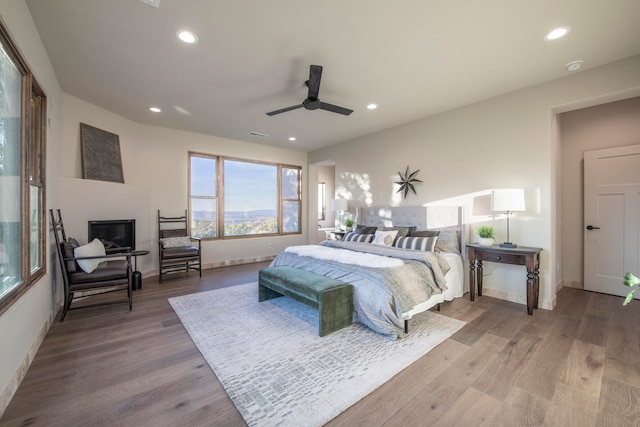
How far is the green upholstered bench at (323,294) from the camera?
2.66m

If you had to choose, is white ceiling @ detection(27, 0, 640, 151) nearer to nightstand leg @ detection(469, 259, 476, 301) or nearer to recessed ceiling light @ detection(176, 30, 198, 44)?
recessed ceiling light @ detection(176, 30, 198, 44)

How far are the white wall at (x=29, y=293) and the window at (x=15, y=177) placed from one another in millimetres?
110

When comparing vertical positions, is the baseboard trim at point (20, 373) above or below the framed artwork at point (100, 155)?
below

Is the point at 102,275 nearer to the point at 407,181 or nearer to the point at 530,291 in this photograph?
the point at 407,181

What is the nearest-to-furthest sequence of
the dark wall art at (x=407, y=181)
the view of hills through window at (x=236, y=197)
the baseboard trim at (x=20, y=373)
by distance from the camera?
the baseboard trim at (x=20, y=373)
the dark wall art at (x=407, y=181)
the view of hills through window at (x=236, y=197)

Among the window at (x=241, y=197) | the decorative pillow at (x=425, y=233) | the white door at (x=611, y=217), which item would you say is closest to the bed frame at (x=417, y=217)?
the decorative pillow at (x=425, y=233)

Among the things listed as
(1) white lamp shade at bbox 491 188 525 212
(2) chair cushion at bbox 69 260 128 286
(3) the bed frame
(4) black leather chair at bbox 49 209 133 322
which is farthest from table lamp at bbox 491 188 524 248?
(2) chair cushion at bbox 69 260 128 286

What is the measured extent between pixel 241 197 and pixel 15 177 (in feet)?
14.1

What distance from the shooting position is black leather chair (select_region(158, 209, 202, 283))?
15.5 feet

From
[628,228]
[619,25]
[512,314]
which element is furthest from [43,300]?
[628,228]

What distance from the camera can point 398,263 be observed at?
311 cm

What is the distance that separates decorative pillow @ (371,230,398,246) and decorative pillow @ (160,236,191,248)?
11.2ft

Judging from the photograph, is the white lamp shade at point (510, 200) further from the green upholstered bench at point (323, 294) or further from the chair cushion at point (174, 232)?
the chair cushion at point (174, 232)

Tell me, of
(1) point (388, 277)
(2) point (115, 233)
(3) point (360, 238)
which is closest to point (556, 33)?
(1) point (388, 277)
